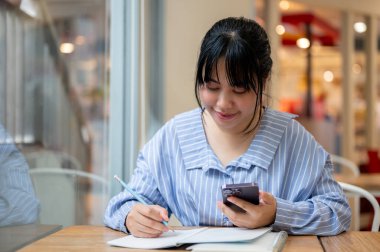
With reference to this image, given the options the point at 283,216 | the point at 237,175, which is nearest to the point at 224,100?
the point at 237,175

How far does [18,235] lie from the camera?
1759 mm


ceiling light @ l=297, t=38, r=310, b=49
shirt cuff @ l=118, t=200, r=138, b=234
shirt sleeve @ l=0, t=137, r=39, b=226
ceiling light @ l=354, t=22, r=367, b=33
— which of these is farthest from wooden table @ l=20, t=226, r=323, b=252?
ceiling light @ l=297, t=38, r=310, b=49

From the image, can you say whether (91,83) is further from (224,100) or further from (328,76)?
(328,76)

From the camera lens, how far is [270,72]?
189 cm

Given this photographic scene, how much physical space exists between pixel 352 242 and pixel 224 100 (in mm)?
509

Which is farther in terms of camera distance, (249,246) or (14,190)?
(14,190)

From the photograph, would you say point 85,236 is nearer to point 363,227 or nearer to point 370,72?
point 363,227

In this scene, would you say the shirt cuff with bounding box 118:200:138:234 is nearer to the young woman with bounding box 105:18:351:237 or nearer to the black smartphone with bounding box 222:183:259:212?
the young woman with bounding box 105:18:351:237

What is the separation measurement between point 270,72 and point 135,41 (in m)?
1.11

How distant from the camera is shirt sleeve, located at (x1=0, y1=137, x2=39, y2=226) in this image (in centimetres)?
173

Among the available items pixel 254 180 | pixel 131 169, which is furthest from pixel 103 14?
pixel 254 180

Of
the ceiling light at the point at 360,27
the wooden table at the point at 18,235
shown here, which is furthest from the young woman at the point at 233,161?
the ceiling light at the point at 360,27

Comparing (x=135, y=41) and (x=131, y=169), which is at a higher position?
(x=135, y=41)

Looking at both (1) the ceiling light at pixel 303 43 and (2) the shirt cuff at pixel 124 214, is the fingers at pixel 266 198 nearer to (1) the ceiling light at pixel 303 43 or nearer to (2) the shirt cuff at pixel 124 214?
(2) the shirt cuff at pixel 124 214
